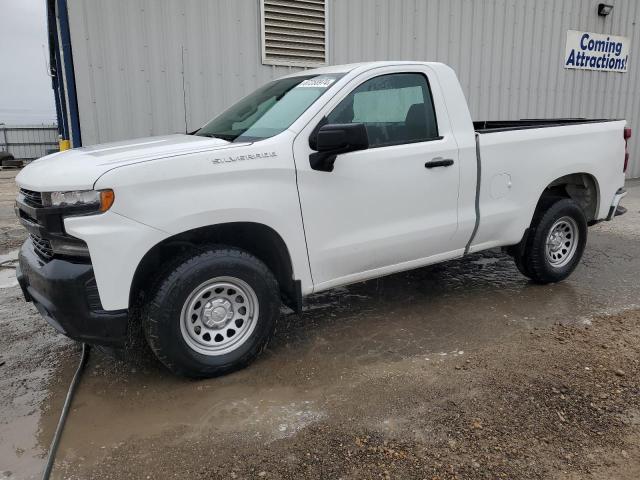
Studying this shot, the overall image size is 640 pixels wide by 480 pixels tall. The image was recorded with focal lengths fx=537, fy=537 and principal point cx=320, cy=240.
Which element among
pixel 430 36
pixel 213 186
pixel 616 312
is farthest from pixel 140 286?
pixel 430 36

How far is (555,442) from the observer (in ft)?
9.00

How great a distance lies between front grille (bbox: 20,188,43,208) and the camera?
3.10 metres

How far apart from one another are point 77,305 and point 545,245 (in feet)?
13.1

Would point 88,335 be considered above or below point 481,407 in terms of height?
above

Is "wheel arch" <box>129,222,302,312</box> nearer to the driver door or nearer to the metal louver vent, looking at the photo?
the driver door

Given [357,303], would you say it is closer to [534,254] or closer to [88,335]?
[534,254]

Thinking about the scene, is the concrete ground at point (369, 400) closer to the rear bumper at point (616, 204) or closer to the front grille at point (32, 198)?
the rear bumper at point (616, 204)

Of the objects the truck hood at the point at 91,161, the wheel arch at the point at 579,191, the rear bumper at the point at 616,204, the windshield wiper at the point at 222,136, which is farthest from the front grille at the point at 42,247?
the rear bumper at the point at 616,204

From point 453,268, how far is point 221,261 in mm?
3333

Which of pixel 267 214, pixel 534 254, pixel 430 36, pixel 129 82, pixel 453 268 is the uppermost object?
pixel 430 36

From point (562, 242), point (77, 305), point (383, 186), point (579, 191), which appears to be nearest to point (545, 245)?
point (562, 242)

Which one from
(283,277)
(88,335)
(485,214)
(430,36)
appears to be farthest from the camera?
(430,36)

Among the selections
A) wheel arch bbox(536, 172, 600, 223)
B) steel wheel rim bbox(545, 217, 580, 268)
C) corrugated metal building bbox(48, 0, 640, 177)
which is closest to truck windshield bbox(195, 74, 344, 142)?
corrugated metal building bbox(48, 0, 640, 177)

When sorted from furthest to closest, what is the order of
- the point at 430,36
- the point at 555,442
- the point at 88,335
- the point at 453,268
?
the point at 430,36 < the point at 453,268 < the point at 88,335 < the point at 555,442
